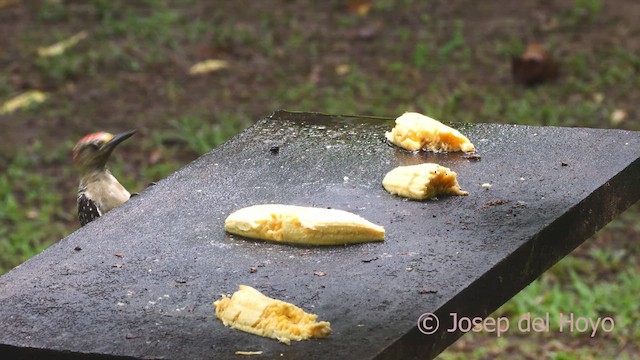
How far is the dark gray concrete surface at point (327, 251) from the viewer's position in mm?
2803

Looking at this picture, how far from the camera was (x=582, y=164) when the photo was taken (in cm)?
386

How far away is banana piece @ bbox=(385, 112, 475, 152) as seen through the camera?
13.4ft

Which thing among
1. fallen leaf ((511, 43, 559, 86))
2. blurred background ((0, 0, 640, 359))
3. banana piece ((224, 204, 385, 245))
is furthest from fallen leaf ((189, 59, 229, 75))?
banana piece ((224, 204, 385, 245))

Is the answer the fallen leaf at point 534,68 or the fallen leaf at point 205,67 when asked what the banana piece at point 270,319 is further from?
the fallen leaf at point 205,67

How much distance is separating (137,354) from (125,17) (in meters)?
8.30

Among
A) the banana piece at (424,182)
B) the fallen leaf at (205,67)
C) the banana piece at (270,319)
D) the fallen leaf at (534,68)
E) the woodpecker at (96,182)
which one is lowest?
the banana piece at (270,319)

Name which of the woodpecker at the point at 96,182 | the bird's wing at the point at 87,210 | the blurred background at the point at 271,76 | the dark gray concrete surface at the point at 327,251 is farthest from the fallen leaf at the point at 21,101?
the dark gray concrete surface at the point at 327,251

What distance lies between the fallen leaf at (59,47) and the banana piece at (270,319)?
295 inches


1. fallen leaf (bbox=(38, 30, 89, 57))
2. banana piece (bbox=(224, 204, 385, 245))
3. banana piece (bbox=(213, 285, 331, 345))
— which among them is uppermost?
fallen leaf (bbox=(38, 30, 89, 57))

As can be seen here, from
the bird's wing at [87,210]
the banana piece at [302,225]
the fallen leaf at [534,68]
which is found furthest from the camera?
the fallen leaf at [534,68]

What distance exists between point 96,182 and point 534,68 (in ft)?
15.1

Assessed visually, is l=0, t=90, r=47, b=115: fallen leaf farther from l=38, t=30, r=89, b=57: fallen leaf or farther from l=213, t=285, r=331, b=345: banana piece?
l=213, t=285, r=331, b=345: banana piece

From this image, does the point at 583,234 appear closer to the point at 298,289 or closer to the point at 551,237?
the point at 551,237

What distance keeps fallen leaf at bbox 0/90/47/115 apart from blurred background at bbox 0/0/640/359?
0.6 inches
